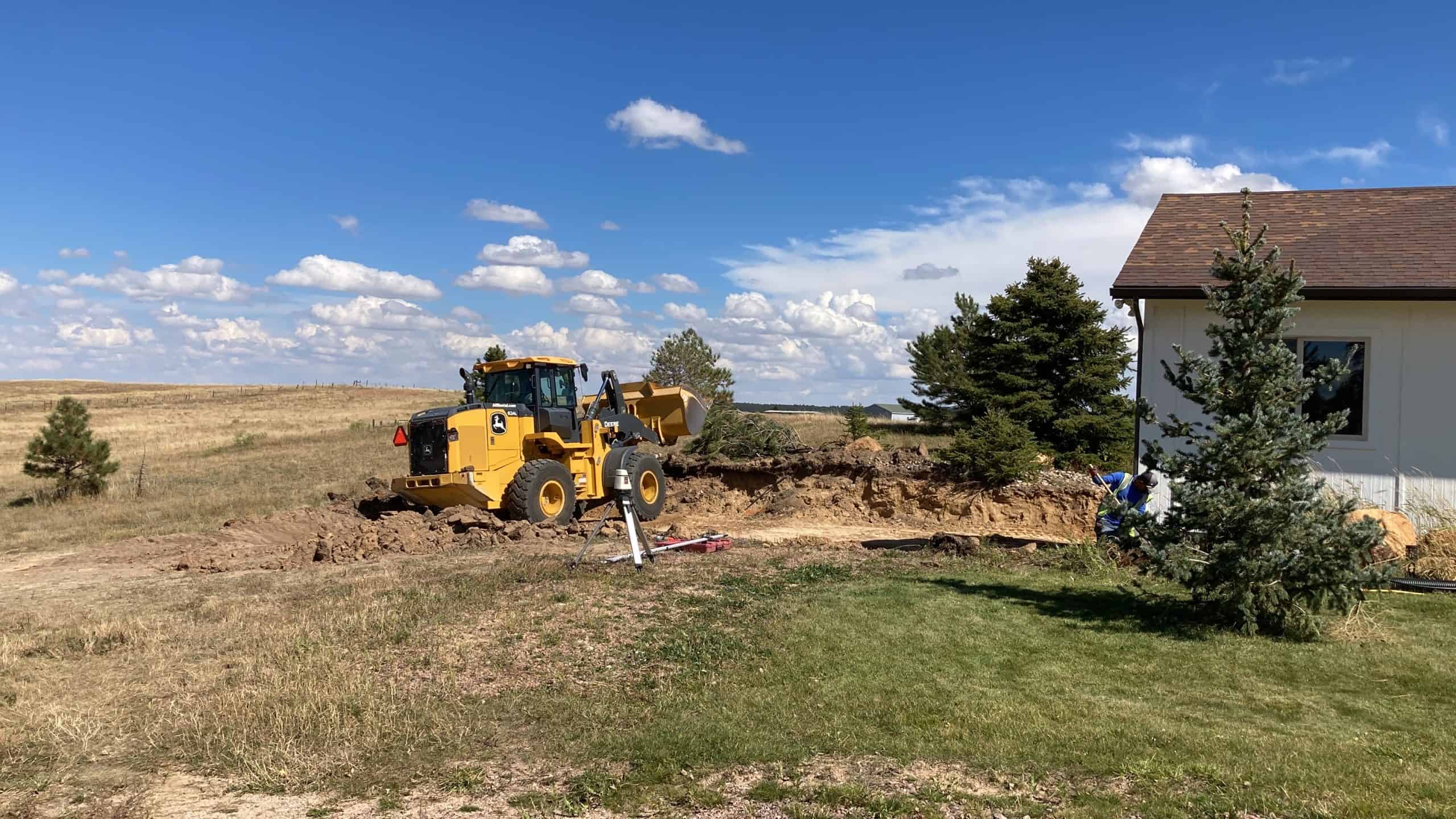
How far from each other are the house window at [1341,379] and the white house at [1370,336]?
0.05 feet

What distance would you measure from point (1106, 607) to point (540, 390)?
33.4 feet

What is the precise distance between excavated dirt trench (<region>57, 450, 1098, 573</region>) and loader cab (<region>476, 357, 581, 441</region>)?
198 cm

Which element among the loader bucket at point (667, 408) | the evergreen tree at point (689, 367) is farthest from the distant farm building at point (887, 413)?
the loader bucket at point (667, 408)

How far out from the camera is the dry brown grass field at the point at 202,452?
18.6 m

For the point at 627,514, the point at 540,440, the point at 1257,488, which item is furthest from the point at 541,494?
the point at 1257,488

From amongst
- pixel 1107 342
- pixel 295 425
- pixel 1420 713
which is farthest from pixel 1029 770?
pixel 295 425

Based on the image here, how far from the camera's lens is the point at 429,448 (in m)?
15.4

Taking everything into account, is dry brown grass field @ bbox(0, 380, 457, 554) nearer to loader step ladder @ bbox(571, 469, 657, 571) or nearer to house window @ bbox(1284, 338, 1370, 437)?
loader step ladder @ bbox(571, 469, 657, 571)

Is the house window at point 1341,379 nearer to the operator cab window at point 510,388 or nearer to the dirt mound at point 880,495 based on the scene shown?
the dirt mound at point 880,495

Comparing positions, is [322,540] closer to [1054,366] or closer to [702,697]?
[702,697]

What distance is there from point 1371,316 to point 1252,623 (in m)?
6.67

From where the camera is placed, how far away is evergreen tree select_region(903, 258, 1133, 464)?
2261cm

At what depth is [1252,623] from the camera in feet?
26.6

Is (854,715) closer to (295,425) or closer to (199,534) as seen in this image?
(199,534)
